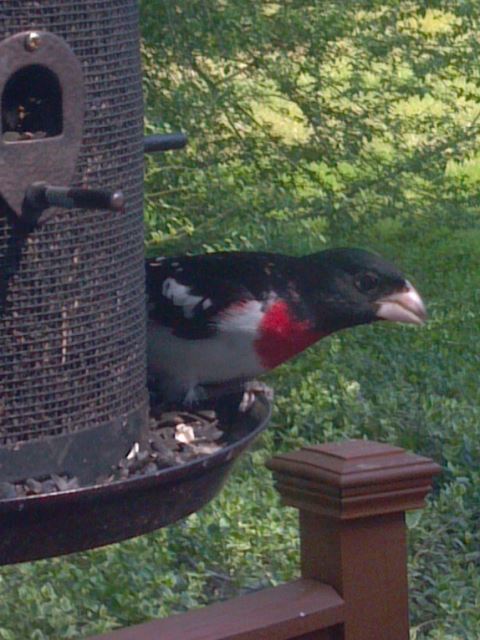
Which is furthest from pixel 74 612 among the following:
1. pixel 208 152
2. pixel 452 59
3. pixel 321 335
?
pixel 452 59

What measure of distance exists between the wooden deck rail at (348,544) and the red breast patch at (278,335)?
4.13 feet

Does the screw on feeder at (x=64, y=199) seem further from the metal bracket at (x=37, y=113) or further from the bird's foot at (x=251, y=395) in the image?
the bird's foot at (x=251, y=395)

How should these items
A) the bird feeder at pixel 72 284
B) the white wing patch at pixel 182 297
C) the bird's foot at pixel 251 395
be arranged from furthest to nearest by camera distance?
1. the white wing patch at pixel 182 297
2. the bird's foot at pixel 251 395
3. the bird feeder at pixel 72 284

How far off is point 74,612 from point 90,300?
1.78 m

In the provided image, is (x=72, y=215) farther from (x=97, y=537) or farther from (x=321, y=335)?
(x=321, y=335)

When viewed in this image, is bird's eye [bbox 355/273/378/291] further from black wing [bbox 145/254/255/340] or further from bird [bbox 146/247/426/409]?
black wing [bbox 145/254/255/340]

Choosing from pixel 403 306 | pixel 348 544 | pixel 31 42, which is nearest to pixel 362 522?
pixel 348 544

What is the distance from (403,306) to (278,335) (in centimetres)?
34

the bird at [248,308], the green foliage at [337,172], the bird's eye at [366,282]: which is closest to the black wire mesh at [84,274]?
the bird at [248,308]

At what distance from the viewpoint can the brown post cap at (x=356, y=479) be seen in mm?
2059

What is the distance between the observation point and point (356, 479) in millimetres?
2051

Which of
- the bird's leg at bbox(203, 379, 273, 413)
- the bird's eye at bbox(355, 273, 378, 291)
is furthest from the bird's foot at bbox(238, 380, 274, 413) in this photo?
the bird's eye at bbox(355, 273, 378, 291)

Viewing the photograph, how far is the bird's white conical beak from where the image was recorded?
3537mm

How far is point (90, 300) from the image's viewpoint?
220cm
